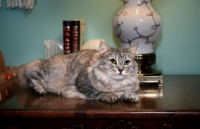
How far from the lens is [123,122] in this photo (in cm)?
93

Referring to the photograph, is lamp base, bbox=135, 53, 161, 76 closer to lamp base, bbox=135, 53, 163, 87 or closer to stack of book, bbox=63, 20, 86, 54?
lamp base, bbox=135, 53, 163, 87

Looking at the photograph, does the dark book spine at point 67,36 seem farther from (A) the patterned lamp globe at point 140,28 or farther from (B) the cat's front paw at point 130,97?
(B) the cat's front paw at point 130,97

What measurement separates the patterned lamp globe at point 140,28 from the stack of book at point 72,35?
0.66ft

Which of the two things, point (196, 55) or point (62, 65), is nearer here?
point (62, 65)

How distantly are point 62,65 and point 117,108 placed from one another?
473mm

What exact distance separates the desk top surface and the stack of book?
354mm

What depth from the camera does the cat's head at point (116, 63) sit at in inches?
42.7

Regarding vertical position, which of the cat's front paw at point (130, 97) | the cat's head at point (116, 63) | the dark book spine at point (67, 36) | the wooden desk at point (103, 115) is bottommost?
the wooden desk at point (103, 115)

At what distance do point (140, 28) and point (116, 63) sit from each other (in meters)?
0.35

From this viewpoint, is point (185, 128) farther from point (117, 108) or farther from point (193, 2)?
point (193, 2)

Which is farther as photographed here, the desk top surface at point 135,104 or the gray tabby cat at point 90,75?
the gray tabby cat at point 90,75

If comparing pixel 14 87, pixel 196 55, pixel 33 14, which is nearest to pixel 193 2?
pixel 196 55

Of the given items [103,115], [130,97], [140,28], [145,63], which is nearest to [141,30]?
[140,28]

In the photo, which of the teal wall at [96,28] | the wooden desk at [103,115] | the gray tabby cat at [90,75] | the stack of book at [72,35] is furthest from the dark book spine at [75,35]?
the wooden desk at [103,115]
